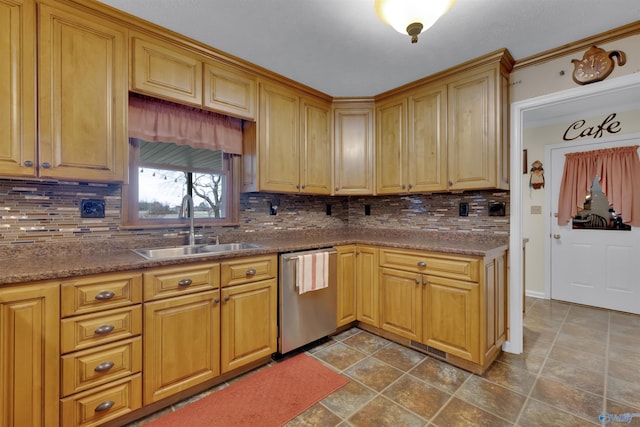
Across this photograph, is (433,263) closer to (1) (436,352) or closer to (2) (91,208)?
(1) (436,352)

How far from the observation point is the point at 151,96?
1.92 meters

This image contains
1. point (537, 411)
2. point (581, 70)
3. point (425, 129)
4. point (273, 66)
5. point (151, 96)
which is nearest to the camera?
point (537, 411)

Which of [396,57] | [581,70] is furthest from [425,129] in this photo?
[581,70]

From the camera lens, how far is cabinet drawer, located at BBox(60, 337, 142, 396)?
136cm

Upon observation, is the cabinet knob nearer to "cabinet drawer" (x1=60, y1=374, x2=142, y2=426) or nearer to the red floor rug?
"cabinet drawer" (x1=60, y1=374, x2=142, y2=426)

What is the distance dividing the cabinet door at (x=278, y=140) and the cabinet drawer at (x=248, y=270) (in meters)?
0.70

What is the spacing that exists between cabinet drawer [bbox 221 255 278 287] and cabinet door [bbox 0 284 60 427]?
0.83m

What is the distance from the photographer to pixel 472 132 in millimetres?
2316

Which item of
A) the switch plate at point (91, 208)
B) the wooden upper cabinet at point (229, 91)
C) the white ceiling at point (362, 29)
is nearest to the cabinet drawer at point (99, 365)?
the switch plate at point (91, 208)

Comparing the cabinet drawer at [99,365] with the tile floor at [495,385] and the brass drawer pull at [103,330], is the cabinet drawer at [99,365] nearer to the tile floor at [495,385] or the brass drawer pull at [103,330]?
the brass drawer pull at [103,330]

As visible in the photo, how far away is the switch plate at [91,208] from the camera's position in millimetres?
1854

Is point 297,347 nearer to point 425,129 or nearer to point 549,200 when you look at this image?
point 425,129

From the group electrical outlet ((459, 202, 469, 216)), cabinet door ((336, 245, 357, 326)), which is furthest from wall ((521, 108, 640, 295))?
cabinet door ((336, 245, 357, 326))

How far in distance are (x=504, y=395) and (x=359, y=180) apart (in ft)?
6.78
